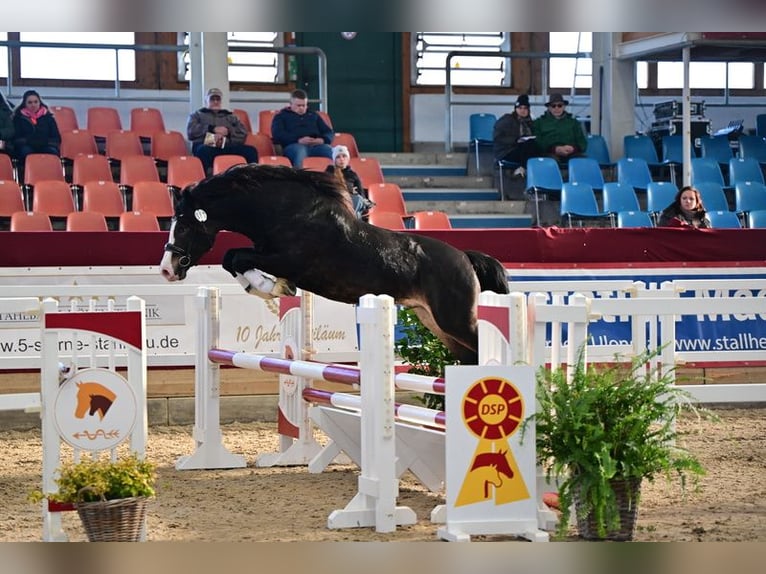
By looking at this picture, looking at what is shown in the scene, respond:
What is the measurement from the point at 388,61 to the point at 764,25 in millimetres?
14411

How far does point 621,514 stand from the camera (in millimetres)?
3533

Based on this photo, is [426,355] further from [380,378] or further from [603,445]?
[603,445]

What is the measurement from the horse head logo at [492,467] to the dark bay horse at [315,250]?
61.9 inches

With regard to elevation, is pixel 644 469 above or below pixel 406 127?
below

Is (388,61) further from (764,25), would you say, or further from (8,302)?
(764,25)

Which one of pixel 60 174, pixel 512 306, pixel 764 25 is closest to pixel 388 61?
pixel 60 174

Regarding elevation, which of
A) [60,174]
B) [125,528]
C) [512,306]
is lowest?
[125,528]

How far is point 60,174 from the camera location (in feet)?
32.6

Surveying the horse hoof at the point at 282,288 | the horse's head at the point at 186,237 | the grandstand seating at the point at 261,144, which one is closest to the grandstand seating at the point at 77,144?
the grandstand seating at the point at 261,144

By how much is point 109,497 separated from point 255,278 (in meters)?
1.69

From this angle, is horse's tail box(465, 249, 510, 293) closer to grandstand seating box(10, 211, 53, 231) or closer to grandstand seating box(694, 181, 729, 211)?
grandstand seating box(10, 211, 53, 231)

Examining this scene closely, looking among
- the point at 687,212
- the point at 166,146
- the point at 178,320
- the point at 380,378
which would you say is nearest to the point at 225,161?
the point at 166,146

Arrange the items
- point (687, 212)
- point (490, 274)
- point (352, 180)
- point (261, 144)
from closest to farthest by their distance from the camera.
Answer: point (490, 274)
point (352, 180)
point (687, 212)
point (261, 144)

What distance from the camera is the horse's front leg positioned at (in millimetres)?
4871
